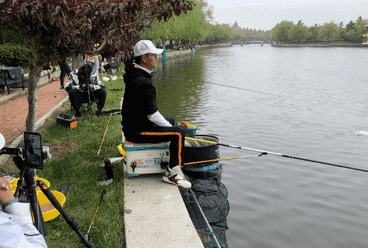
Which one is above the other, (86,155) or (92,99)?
(92,99)

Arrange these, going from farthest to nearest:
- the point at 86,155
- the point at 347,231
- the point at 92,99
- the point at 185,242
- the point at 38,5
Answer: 1. the point at 92,99
2. the point at 86,155
3. the point at 347,231
4. the point at 38,5
5. the point at 185,242

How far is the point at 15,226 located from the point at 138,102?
2787 mm

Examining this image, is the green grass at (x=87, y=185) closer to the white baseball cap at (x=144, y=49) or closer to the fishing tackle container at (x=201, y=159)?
the fishing tackle container at (x=201, y=159)

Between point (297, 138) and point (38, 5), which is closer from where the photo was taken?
point (38, 5)

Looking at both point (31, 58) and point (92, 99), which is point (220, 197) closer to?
point (31, 58)

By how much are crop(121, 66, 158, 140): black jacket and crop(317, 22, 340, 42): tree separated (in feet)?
607

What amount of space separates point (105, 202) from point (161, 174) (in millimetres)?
1039

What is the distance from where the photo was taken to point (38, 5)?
3.31 meters

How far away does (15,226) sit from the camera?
5.32ft

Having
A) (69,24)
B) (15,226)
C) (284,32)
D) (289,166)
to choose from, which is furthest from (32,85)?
(284,32)

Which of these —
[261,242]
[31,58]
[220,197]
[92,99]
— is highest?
[31,58]

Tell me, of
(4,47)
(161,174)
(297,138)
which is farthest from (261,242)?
(4,47)

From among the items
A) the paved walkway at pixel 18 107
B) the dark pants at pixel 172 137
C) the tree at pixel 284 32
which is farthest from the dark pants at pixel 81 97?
the tree at pixel 284 32

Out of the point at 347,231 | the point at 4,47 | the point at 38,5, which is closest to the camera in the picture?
the point at 38,5
